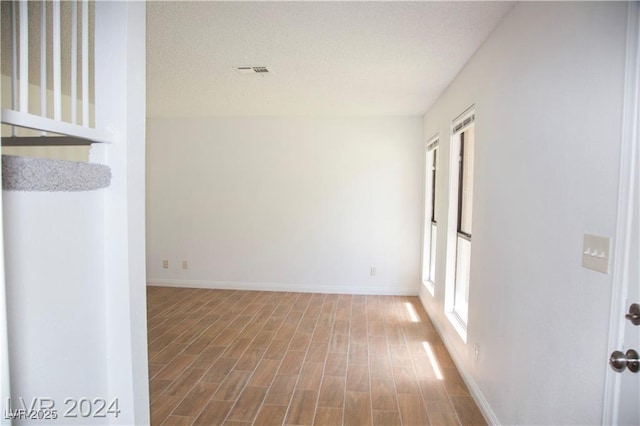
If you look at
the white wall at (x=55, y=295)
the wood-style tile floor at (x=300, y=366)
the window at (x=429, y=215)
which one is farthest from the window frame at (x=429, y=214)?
the white wall at (x=55, y=295)

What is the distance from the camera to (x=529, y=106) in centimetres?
179

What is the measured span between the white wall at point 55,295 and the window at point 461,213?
2761 millimetres

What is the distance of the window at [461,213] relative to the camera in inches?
125

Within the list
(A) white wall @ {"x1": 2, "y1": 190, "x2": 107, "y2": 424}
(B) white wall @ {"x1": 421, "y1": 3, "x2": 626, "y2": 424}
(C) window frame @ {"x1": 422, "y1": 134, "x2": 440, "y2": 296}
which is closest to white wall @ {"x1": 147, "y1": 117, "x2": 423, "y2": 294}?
(C) window frame @ {"x1": 422, "y1": 134, "x2": 440, "y2": 296}

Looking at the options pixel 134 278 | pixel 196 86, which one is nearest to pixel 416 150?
pixel 196 86

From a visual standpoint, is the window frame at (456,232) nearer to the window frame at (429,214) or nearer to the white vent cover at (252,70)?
the window frame at (429,214)

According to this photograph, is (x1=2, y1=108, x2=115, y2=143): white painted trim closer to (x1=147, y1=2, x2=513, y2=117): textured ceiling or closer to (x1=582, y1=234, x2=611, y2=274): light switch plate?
(x1=147, y1=2, x2=513, y2=117): textured ceiling

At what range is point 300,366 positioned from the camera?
2.93 metres

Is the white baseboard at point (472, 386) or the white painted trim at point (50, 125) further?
the white baseboard at point (472, 386)

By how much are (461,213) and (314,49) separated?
6.28ft

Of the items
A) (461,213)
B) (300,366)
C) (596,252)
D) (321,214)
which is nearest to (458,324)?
(461,213)

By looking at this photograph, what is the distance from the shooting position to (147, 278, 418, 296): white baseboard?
5043 mm

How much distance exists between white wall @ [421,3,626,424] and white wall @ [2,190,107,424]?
5.23 ft

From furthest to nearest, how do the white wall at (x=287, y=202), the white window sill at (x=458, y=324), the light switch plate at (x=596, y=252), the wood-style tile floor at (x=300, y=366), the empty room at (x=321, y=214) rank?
the white wall at (x=287, y=202) → the white window sill at (x=458, y=324) → the wood-style tile floor at (x=300, y=366) → the light switch plate at (x=596, y=252) → the empty room at (x=321, y=214)
